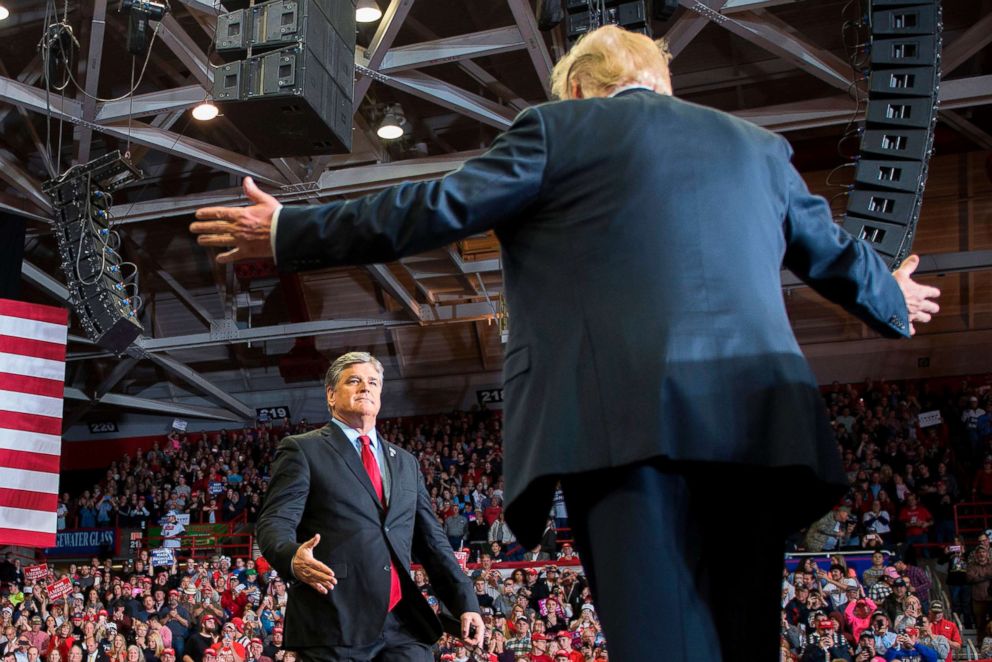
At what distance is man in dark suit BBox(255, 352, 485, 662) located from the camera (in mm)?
3760

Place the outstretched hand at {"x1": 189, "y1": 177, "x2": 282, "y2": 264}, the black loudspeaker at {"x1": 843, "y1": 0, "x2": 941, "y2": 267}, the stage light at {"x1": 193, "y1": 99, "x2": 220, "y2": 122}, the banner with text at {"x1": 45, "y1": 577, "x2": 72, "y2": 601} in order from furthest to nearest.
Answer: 1. the banner with text at {"x1": 45, "y1": 577, "x2": 72, "y2": 601}
2. the stage light at {"x1": 193, "y1": 99, "x2": 220, "y2": 122}
3. the black loudspeaker at {"x1": 843, "y1": 0, "x2": 941, "y2": 267}
4. the outstretched hand at {"x1": 189, "y1": 177, "x2": 282, "y2": 264}

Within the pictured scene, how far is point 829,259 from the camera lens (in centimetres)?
223

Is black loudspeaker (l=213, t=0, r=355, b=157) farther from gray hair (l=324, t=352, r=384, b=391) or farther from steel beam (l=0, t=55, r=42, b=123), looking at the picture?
steel beam (l=0, t=55, r=42, b=123)

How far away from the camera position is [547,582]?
44.3 ft

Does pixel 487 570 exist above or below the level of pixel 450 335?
below

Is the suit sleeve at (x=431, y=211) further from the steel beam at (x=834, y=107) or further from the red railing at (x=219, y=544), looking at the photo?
the red railing at (x=219, y=544)

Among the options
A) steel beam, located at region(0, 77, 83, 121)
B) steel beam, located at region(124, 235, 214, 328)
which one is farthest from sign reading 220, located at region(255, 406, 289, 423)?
steel beam, located at region(0, 77, 83, 121)

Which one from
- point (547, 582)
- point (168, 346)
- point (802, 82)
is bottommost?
point (547, 582)

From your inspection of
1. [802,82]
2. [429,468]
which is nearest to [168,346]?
[429,468]

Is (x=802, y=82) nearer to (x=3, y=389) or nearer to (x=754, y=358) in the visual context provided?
(x=3, y=389)

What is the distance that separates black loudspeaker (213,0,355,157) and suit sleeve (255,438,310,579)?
14.6 ft

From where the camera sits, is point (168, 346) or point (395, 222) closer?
point (395, 222)

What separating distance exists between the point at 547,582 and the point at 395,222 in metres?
12.0

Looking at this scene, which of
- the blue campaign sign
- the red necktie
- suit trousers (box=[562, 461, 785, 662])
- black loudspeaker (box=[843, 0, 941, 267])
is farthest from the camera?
the blue campaign sign
